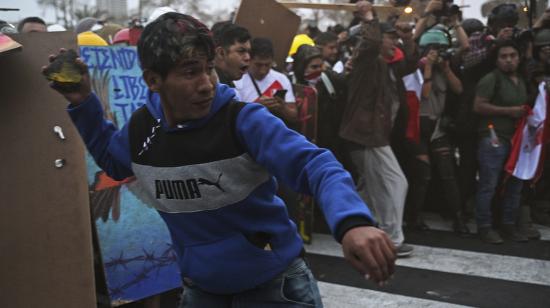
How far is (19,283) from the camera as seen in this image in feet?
9.41

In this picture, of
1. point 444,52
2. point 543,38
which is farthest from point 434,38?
point 543,38

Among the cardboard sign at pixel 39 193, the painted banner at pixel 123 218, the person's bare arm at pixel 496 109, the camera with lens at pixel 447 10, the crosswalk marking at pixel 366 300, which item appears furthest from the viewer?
the camera with lens at pixel 447 10

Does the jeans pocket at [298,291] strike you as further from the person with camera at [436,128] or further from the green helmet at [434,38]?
the green helmet at [434,38]

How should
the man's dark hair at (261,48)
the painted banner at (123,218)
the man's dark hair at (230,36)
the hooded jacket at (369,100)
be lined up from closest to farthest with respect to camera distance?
the painted banner at (123,218) → the man's dark hair at (230,36) → the man's dark hair at (261,48) → the hooded jacket at (369,100)

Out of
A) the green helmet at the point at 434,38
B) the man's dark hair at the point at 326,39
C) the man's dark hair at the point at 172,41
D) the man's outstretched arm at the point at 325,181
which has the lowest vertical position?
the man's dark hair at the point at 326,39

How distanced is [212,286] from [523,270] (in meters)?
3.42

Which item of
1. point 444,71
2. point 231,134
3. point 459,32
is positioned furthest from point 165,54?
point 459,32

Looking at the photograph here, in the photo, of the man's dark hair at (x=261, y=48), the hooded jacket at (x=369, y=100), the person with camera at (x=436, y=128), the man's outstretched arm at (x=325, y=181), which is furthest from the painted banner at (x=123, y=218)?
the person with camera at (x=436, y=128)

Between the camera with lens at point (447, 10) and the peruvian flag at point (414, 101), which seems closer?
the peruvian flag at point (414, 101)

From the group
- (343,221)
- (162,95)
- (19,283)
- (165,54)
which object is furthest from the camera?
(19,283)

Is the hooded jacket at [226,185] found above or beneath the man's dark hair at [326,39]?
above

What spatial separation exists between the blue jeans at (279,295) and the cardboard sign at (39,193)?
1.17 m

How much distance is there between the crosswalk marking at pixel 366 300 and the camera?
155 inches

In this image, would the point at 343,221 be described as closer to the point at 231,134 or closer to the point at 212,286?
the point at 231,134
